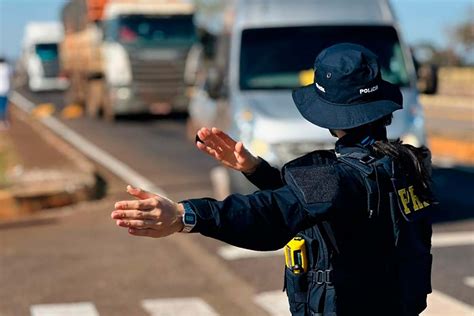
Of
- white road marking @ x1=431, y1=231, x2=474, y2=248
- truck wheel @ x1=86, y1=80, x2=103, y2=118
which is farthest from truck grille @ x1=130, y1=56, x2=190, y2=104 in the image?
white road marking @ x1=431, y1=231, x2=474, y2=248

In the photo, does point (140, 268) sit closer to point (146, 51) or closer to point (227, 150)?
point (227, 150)

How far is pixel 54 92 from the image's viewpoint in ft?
162

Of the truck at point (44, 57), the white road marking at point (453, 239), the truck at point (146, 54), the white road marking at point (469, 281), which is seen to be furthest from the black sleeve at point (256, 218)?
the truck at point (44, 57)

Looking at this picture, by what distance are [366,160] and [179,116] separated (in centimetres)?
2507

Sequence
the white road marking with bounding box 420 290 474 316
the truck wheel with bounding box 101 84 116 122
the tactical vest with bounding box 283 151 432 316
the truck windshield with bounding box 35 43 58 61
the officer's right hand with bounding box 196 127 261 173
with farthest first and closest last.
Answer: the truck windshield with bounding box 35 43 58 61, the truck wheel with bounding box 101 84 116 122, the white road marking with bounding box 420 290 474 316, the officer's right hand with bounding box 196 127 261 173, the tactical vest with bounding box 283 151 432 316

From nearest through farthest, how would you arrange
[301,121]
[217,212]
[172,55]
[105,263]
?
[217,212]
[105,263]
[301,121]
[172,55]

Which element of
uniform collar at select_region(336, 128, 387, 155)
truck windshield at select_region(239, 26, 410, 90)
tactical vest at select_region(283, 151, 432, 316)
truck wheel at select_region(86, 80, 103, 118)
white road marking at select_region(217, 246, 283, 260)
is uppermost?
uniform collar at select_region(336, 128, 387, 155)

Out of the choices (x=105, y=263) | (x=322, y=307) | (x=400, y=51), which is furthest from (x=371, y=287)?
(x=400, y=51)

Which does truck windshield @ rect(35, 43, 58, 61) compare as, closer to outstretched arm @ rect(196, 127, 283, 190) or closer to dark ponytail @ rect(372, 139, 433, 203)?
outstretched arm @ rect(196, 127, 283, 190)

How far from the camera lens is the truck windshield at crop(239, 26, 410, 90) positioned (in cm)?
1056

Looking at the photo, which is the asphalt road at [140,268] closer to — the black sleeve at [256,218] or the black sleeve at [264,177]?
the black sleeve at [264,177]

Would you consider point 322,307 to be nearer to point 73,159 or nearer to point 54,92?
point 73,159

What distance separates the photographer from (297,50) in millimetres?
10781

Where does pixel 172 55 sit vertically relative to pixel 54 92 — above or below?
above
